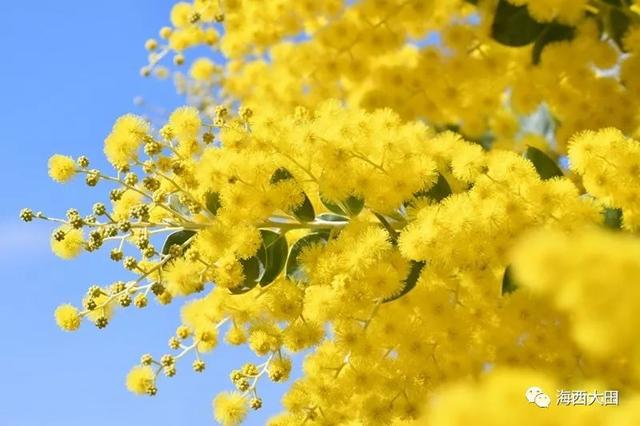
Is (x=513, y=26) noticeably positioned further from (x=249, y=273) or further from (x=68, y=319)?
(x=68, y=319)

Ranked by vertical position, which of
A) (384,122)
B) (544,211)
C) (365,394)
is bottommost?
(365,394)

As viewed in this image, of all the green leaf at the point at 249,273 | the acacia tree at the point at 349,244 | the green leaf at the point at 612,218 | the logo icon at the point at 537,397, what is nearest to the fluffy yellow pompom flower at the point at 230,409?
the acacia tree at the point at 349,244

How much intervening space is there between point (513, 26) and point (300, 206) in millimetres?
1676

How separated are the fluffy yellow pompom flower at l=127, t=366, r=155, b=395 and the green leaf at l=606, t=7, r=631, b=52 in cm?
245

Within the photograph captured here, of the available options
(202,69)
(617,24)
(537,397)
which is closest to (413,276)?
(537,397)

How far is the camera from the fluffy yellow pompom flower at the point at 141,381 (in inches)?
106

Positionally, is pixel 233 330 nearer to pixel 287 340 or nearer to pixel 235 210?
pixel 287 340

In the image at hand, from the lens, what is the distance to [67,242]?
257 cm

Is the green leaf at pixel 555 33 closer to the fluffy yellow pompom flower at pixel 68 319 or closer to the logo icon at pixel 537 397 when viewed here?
the fluffy yellow pompom flower at pixel 68 319

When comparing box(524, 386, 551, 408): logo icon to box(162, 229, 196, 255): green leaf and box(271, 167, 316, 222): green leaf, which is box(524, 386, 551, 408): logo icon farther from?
box(162, 229, 196, 255): green leaf

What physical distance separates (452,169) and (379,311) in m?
0.48

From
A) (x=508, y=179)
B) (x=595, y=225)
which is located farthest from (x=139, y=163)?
(x=595, y=225)

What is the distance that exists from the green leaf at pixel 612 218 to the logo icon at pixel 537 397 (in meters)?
1.46

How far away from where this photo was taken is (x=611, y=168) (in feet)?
8.03
